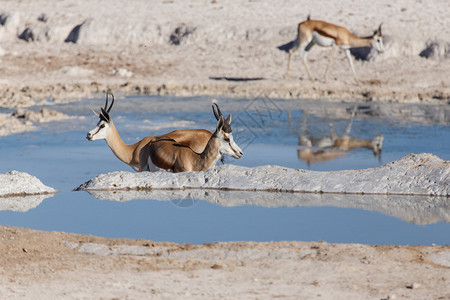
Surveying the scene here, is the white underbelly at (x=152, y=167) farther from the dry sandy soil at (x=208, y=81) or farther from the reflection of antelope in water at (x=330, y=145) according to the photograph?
the dry sandy soil at (x=208, y=81)

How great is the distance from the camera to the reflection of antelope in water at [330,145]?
11247 mm

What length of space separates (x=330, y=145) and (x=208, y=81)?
762cm

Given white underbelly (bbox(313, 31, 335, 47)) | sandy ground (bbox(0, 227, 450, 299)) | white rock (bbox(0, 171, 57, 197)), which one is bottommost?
white underbelly (bbox(313, 31, 335, 47))

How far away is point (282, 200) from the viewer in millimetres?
8383

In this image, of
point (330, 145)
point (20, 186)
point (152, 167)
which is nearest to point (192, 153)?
point (152, 167)

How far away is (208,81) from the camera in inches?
763

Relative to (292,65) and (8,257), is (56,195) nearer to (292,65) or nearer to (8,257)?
(8,257)

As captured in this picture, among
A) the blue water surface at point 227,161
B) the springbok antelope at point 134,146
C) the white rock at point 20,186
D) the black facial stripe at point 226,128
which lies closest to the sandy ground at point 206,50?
the blue water surface at point 227,161

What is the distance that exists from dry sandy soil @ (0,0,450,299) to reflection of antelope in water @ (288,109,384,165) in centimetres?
458

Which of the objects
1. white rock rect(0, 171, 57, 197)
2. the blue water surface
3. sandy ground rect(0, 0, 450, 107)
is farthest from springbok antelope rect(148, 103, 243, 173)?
sandy ground rect(0, 0, 450, 107)

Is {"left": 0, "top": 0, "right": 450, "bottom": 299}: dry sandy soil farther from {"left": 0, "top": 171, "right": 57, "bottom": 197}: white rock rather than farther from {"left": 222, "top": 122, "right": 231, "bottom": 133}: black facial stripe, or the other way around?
{"left": 222, "top": 122, "right": 231, "bottom": 133}: black facial stripe

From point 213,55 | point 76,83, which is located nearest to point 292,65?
point 213,55

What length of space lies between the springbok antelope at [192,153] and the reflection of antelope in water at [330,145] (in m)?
2.00

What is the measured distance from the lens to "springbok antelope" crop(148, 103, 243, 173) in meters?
8.95
